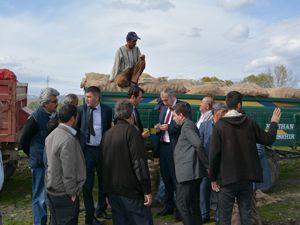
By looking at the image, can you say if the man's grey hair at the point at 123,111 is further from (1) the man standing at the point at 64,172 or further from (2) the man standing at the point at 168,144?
(2) the man standing at the point at 168,144

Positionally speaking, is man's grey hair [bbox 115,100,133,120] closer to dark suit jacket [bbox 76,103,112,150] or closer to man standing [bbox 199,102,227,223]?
dark suit jacket [bbox 76,103,112,150]

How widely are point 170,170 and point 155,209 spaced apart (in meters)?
0.89

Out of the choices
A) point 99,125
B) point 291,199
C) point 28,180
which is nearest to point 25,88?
point 28,180

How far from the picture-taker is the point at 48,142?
3822 millimetres

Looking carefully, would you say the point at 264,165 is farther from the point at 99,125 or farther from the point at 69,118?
the point at 69,118

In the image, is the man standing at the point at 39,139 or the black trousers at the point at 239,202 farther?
the man standing at the point at 39,139

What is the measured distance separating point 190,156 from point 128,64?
2.78m

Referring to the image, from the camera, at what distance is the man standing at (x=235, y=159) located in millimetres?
4008

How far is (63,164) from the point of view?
369cm

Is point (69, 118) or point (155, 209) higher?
point (69, 118)

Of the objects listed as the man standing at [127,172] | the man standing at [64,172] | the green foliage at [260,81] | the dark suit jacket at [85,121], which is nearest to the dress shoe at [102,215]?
the dark suit jacket at [85,121]

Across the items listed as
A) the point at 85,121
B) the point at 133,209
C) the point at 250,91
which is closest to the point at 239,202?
the point at 133,209

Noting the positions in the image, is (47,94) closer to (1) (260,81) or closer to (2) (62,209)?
(2) (62,209)

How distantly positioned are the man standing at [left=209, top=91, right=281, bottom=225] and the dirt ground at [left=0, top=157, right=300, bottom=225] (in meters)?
1.43
